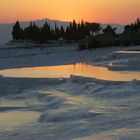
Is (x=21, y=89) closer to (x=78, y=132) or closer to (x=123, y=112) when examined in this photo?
(x=123, y=112)

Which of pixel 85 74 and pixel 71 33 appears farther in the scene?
pixel 71 33

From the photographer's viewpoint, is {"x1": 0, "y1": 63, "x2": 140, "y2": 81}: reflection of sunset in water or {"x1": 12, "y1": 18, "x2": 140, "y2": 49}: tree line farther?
{"x1": 12, "y1": 18, "x2": 140, "y2": 49}: tree line

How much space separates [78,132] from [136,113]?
1417 millimetres

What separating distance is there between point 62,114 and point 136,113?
145 cm

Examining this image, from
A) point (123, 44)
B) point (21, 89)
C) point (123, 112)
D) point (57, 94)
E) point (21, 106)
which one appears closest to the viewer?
point (123, 112)

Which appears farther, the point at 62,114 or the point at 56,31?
the point at 56,31

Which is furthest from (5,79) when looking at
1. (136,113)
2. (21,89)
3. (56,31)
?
(56,31)

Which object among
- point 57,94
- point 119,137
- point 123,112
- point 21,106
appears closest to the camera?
point 119,137

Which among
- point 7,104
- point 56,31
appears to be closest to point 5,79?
point 7,104

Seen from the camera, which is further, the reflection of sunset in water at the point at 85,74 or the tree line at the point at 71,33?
the tree line at the point at 71,33

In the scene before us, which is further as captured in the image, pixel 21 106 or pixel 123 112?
pixel 21 106

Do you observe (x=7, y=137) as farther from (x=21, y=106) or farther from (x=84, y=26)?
(x=84, y=26)

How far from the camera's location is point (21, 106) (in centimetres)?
1099

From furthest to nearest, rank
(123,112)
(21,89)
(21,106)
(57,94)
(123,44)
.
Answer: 1. (123,44)
2. (21,89)
3. (57,94)
4. (21,106)
5. (123,112)
